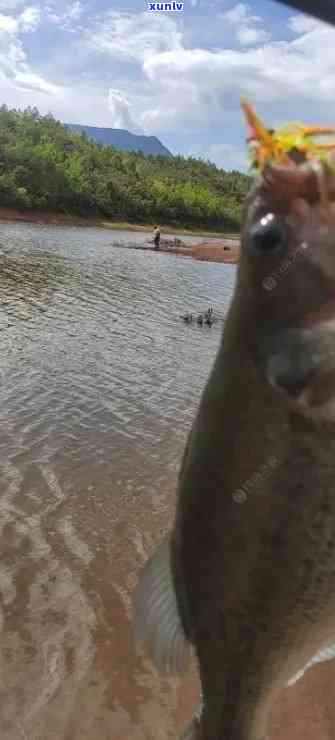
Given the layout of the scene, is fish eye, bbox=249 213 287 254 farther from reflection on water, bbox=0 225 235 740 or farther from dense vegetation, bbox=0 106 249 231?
dense vegetation, bbox=0 106 249 231

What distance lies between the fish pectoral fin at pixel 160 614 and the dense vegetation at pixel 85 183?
174ft

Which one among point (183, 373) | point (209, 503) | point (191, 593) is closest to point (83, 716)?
point (191, 593)

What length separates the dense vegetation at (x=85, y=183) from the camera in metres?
67.9

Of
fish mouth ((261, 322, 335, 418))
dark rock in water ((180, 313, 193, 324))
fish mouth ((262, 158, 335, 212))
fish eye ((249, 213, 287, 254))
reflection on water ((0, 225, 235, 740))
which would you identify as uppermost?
fish mouth ((262, 158, 335, 212))

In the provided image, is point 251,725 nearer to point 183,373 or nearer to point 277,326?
point 277,326

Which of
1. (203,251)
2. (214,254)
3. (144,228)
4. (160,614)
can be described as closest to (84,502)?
(160,614)

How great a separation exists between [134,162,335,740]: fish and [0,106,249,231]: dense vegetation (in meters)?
53.2

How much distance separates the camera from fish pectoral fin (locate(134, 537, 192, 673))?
1.98 m

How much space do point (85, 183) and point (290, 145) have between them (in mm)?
75733

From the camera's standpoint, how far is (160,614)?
198 cm

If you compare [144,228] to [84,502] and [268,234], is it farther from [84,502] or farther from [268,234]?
[268,234]

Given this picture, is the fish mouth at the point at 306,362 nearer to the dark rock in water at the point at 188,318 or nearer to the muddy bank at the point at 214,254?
the dark rock in water at the point at 188,318

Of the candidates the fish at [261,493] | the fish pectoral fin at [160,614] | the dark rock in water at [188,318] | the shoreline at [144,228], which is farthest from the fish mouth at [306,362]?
the shoreline at [144,228]

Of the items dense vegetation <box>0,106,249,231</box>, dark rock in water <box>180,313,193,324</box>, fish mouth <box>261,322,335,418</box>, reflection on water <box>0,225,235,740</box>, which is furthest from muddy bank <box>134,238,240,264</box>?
fish mouth <box>261,322,335,418</box>
